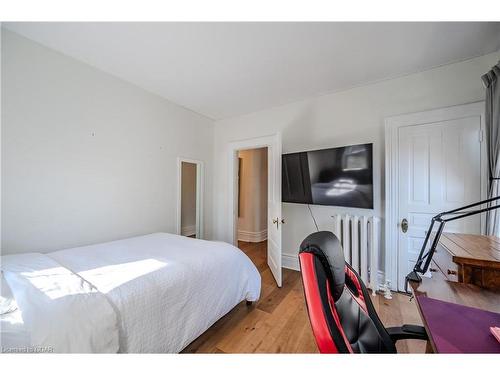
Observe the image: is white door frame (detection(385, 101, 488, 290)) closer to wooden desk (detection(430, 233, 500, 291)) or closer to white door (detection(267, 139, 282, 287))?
wooden desk (detection(430, 233, 500, 291))

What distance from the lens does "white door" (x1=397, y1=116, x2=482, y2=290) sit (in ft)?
5.87

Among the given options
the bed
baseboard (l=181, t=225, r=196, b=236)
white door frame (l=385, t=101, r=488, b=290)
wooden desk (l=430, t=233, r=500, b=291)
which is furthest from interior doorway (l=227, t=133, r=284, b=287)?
wooden desk (l=430, t=233, r=500, b=291)

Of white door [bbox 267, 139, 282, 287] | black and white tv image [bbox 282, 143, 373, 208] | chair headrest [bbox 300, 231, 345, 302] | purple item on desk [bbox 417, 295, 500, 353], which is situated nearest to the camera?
purple item on desk [bbox 417, 295, 500, 353]

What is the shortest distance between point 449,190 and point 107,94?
3.67 meters

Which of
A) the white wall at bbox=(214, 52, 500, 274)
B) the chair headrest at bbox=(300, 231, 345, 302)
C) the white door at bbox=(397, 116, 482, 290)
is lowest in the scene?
the chair headrest at bbox=(300, 231, 345, 302)

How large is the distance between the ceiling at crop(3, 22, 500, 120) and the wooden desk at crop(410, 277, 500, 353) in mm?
1800

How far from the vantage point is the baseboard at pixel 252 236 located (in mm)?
4367

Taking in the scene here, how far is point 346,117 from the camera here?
2420 mm

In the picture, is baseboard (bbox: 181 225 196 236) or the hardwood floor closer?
the hardwood floor

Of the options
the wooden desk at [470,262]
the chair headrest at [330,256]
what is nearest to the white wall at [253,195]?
the wooden desk at [470,262]

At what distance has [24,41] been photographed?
159cm

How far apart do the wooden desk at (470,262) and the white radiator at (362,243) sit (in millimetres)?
914

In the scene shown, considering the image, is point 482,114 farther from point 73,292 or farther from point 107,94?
point 107,94

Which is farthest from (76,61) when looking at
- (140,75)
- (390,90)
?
(390,90)
